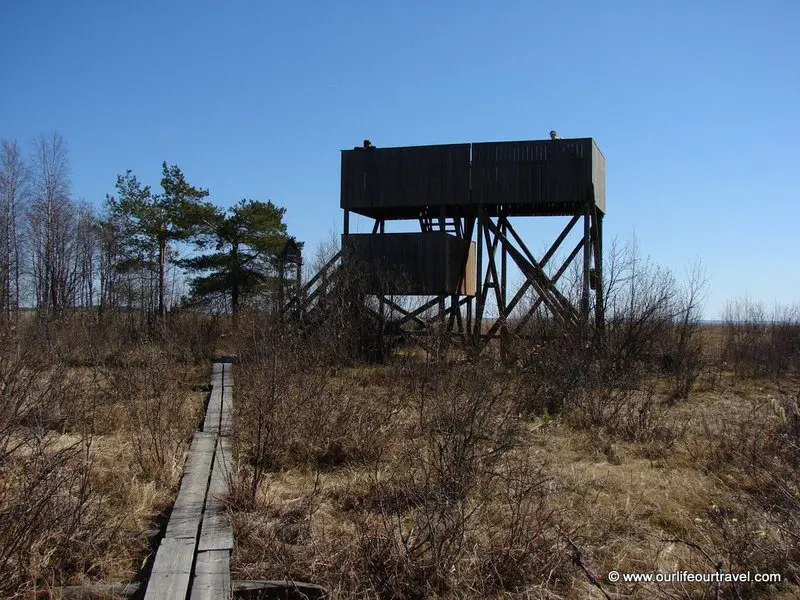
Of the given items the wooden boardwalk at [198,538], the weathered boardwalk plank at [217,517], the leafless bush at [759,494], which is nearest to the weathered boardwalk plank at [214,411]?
the wooden boardwalk at [198,538]

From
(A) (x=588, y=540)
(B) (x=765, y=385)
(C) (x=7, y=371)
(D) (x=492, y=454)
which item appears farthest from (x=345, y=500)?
(B) (x=765, y=385)

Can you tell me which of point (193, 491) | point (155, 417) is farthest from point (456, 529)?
point (155, 417)

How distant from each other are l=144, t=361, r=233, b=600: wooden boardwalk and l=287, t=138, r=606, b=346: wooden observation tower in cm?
879

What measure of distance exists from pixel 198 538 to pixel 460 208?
1370cm

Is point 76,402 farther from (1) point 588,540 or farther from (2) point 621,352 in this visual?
(2) point 621,352

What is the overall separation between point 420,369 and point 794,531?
6611 millimetres

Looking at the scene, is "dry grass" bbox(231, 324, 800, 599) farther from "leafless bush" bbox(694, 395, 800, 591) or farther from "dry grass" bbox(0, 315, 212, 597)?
"dry grass" bbox(0, 315, 212, 597)

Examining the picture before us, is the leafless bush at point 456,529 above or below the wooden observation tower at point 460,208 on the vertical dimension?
below

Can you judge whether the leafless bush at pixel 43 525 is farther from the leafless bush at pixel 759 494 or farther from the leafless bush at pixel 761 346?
the leafless bush at pixel 761 346

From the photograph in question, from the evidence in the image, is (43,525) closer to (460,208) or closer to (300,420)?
(300,420)

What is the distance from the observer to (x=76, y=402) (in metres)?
8.47

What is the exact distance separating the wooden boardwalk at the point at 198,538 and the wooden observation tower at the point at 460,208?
28.8 ft

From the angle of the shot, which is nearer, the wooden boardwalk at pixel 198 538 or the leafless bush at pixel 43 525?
the leafless bush at pixel 43 525

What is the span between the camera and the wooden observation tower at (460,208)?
15312 mm
